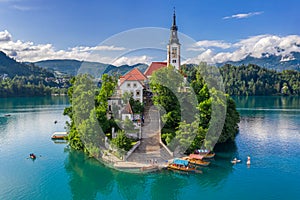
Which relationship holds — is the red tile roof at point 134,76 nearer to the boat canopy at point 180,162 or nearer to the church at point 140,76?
the church at point 140,76

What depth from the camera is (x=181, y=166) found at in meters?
28.3

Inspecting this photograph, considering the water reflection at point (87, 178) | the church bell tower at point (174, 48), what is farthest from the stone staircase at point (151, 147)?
the church bell tower at point (174, 48)

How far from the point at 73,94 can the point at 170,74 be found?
13.0 metres

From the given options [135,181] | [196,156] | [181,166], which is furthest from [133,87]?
[135,181]

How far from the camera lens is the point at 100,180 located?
88.7 ft

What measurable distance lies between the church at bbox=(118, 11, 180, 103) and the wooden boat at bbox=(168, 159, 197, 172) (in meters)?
15.0

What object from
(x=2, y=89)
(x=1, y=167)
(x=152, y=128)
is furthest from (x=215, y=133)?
(x=2, y=89)

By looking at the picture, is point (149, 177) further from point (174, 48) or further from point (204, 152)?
point (174, 48)

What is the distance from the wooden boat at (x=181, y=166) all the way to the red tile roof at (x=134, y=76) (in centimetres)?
1669

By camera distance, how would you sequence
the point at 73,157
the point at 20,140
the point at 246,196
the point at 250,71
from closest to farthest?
the point at 246,196
the point at 73,157
the point at 20,140
the point at 250,71

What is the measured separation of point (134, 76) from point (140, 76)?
1902 millimetres

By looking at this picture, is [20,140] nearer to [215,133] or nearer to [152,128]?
[152,128]

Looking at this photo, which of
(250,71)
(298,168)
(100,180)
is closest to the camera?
(100,180)

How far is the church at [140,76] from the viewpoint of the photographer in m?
41.3
